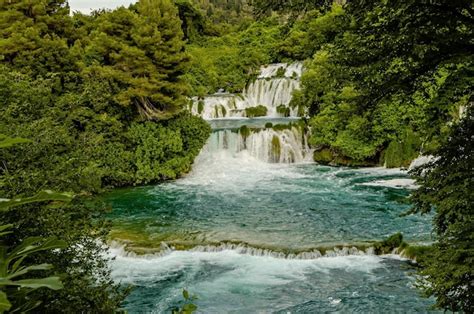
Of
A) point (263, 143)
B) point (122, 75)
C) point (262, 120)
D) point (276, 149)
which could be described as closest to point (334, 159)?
point (276, 149)

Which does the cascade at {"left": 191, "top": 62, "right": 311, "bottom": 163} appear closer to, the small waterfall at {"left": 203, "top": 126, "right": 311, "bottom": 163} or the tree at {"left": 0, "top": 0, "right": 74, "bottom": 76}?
the small waterfall at {"left": 203, "top": 126, "right": 311, "bottom": 163}

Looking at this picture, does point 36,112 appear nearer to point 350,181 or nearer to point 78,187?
point 78,187

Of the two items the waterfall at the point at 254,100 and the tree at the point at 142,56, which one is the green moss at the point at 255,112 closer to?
the waterfall at the point at 254,100

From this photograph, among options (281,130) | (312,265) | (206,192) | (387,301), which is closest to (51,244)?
(387,301)

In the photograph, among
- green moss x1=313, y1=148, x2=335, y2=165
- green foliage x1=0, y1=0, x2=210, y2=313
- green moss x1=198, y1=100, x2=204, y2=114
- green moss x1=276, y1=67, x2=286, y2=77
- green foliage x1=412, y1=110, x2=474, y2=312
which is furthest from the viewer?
green moss x1=276, y1=67, x2=286, y2=77

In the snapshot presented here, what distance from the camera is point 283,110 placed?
94.0 feet

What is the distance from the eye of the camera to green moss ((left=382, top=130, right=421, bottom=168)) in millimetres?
19703

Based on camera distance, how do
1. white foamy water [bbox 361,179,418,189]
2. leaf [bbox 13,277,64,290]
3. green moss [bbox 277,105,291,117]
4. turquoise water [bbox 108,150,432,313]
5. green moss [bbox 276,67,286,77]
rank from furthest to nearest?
green moss [bbox 276,67,286,77], green moss [bbox 277,105,291,117], white foamy water [bbox 361,179,418,189], turquoise water [bbox 108,150,432,313], leaf [bbox 13,277,64,290]

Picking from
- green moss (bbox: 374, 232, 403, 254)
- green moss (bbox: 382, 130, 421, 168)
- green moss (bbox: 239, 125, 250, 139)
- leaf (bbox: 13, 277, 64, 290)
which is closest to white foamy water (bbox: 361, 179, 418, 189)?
green moss (bbox: 382, 130, 421, 168)

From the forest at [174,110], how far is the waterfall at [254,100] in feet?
3.55

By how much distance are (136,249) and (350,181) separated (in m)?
10.1

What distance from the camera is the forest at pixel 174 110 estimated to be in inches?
176

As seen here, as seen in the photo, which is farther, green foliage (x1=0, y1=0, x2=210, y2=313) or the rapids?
green foliage (x1=0, y1=0, x2=210, y2=313)

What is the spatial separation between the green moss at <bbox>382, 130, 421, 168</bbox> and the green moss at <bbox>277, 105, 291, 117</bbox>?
9.40 m
